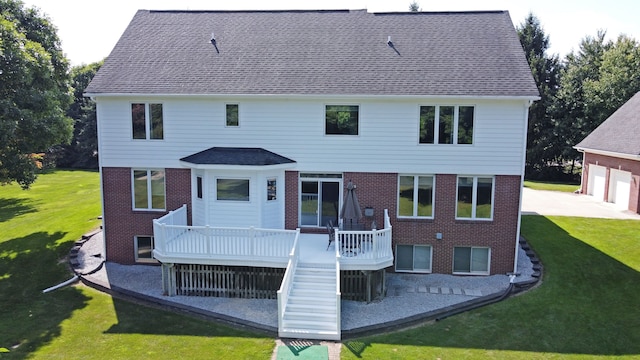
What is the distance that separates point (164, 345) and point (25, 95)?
14068mm

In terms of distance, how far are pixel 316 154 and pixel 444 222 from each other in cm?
504

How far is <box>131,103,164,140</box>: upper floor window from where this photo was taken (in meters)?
15.9

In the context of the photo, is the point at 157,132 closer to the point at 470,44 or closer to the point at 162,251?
the point at 162,251

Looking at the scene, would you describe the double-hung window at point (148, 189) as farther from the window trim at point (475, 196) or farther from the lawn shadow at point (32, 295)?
the window trim at point (475, 196)

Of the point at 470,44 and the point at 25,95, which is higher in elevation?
the point at 470,44

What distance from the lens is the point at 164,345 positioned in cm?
1091

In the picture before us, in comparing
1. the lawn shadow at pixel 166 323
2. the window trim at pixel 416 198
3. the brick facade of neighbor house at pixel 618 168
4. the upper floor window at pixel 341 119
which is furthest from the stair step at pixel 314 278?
the brick facade of neighbor house at pixel 618 168

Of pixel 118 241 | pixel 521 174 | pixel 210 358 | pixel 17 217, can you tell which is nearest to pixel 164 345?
pixel 210 358

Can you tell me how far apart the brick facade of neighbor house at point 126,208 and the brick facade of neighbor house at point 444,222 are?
157 inches

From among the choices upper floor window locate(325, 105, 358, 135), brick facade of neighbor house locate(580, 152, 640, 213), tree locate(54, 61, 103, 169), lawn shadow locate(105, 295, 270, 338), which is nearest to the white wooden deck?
lawn shadow locate(105, 295, 270, 338)

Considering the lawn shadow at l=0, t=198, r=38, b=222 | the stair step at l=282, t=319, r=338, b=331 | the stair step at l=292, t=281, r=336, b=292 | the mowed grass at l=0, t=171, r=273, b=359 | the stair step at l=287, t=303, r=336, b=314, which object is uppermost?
the stair step at l=292, t=281, r=336, b=292

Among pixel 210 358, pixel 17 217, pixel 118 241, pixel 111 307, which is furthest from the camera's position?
pixel 17 217

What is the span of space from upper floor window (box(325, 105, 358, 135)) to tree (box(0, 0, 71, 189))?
40.9 feet

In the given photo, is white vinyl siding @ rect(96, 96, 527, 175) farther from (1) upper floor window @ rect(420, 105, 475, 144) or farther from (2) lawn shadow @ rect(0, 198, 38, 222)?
(2) lawn shadow @ rect(0, 198, 38, 222)
